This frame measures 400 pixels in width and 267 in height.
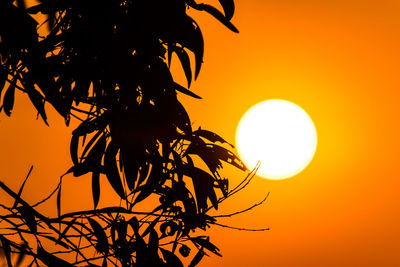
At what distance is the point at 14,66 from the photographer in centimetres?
Result: 136

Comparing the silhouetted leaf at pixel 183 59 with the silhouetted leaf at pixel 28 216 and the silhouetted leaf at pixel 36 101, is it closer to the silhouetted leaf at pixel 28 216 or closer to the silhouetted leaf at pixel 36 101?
the silhouetted leaf at pixel 36 101

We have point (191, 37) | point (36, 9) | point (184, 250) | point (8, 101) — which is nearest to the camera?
point (36, 9)

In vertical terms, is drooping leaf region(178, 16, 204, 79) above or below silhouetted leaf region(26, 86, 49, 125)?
above

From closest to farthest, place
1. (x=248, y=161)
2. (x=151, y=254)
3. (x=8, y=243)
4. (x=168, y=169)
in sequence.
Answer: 1. (x=8, y=243)
2. (x=151, y=254)
3. (x=168, y=169)
4. (x=248, y=161)

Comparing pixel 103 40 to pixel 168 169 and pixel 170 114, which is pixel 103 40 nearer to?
pixel 170 114

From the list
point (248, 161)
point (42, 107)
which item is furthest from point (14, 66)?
point (248, 161)

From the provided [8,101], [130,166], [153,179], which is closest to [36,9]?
[8,101]

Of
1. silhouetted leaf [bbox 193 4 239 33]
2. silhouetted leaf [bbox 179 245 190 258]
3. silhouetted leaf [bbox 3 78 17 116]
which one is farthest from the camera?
silhouetted leaf [bbox 179 245 190 258]

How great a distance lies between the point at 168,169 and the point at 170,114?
0.24m

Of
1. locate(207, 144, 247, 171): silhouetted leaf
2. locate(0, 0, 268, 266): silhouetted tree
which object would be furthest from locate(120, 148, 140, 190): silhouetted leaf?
locate(207, 144, 247, 171): silhouetted leaf

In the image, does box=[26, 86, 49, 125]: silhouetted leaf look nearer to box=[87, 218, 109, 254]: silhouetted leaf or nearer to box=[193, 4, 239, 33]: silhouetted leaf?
box=[87, 218, 109, 254]: silhouetted leaf

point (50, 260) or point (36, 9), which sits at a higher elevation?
point (36, 9)

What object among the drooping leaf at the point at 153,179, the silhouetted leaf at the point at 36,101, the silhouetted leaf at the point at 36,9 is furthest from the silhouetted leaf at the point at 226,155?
the silhouetted leaf at the point at 36,9

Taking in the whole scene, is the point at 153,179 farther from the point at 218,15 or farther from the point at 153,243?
the point at 218,15
